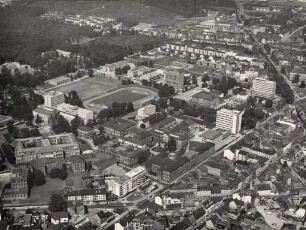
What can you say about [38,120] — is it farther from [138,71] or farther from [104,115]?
[138,71]

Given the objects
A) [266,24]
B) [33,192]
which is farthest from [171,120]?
[266,24]

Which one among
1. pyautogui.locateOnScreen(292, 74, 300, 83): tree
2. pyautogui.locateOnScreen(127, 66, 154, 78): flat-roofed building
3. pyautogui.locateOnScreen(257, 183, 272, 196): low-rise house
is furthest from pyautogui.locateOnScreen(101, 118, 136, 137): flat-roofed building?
pyautogui.locateOnScreen(292, 74, 300, 83): tree

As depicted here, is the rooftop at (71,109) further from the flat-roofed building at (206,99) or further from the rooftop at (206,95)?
the rooftop at (206,95)

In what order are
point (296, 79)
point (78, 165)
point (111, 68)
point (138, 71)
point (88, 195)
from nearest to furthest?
point (88, 195)
point (78, 165)
point (296, 79)
point (138, 71)
point (111, 68)

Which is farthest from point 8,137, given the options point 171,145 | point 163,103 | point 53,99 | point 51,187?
point 163,103

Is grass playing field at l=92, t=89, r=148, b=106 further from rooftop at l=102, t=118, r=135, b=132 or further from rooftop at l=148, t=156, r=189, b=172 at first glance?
rooftop at l=148, t=156, r=189, b=172

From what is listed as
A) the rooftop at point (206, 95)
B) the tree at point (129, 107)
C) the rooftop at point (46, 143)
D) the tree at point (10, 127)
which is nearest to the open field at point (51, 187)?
the rooftop at point (46, 143)
